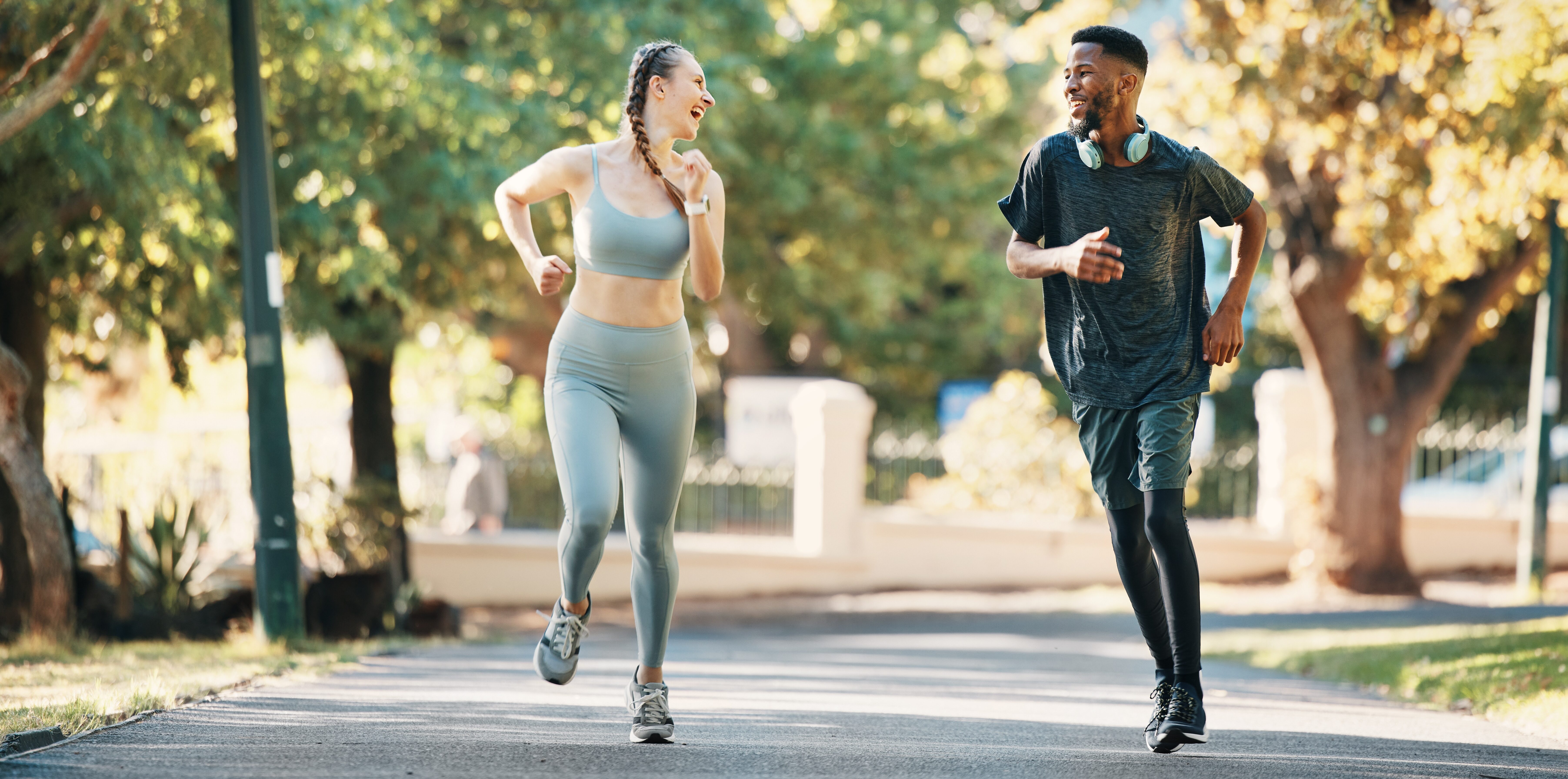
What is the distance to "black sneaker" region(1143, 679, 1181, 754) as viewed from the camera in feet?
14.0

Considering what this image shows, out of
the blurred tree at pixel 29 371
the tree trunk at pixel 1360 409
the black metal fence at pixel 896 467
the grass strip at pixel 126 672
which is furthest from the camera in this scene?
the black metal fence at pixel 896 467

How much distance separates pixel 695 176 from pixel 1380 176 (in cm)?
824

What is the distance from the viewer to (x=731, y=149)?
11914 millimetres

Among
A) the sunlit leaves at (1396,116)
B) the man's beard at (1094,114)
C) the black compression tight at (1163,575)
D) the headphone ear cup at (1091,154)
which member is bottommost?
the black compression tight at (1163,575)

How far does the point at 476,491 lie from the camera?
15641mm

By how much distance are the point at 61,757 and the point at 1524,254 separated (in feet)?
39.3

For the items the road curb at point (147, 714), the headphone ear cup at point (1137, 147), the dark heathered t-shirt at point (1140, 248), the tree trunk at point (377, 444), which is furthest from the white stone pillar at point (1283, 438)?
the headphone ear cup at point (1137, 147)

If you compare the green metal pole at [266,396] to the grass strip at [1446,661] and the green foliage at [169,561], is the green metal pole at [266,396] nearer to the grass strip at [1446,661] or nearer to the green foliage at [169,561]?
the green foliage at [169,561]

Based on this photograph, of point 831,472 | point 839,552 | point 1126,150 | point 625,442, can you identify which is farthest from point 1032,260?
point 839,552

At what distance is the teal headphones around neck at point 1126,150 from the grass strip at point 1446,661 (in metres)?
2.39

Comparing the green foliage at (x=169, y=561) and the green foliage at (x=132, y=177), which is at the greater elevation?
the green foliage at (x=132, y=177)

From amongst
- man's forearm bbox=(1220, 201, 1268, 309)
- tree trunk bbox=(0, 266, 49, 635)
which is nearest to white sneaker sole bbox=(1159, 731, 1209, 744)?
man's forearm bbox=(1220, 201, 1268, 309)

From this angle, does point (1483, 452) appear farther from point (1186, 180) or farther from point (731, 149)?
point (1186, 180)

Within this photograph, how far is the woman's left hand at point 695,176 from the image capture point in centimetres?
414
